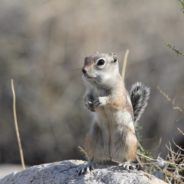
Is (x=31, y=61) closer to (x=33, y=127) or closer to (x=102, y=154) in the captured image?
(x=33, y=127)

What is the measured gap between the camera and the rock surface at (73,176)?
5477mm

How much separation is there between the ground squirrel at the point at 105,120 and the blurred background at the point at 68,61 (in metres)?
5.54

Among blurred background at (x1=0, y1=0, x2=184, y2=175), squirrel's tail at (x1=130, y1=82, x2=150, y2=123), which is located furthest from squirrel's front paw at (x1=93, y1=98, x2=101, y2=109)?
blurred background at (x1=0, y1=0, x2=184, y2=175)

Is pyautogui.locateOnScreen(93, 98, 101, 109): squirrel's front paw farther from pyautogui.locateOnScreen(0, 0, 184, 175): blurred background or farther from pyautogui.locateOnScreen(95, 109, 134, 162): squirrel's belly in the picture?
pyautogui.locateOnScreen(0, 0, 184, 175): blurred background

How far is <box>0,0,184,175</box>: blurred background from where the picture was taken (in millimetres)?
11836

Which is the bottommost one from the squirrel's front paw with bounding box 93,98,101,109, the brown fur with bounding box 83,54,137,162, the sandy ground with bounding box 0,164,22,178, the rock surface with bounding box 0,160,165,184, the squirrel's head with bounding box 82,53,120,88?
the sandy ground with bounding box 0,164,22,178

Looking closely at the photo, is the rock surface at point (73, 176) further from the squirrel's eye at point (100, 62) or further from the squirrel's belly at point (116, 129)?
the squirrel's eye at point (100, 62)

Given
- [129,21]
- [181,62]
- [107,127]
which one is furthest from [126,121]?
[129,21]

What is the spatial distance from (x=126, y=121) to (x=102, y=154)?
26 cm

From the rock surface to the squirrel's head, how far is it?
54cm

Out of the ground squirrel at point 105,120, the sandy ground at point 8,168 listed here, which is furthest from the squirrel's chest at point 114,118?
the sandy ground at point 8,168

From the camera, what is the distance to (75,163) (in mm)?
5844

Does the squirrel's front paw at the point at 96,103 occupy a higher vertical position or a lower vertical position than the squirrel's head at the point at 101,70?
lower

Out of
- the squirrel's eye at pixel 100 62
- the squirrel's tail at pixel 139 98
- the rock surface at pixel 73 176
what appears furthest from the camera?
the squirrel's tail at pixel 139 98
